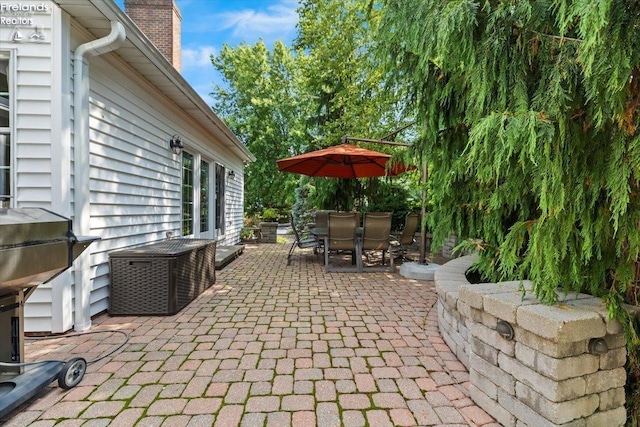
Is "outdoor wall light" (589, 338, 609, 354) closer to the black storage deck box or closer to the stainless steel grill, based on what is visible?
the stainless steel grill

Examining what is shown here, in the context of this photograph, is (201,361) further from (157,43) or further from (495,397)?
(157,43)

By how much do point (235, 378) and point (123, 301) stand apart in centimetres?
191

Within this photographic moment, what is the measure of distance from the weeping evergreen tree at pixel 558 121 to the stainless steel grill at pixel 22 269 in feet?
7.73

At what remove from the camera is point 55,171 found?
266cm

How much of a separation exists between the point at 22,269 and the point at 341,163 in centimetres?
485

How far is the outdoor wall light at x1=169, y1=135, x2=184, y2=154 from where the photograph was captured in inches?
193

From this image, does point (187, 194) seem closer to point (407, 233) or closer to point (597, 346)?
point (407, 233)

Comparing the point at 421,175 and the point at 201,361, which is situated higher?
the point at 421,175

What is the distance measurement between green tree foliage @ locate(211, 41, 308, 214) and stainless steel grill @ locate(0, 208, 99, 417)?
16.1m

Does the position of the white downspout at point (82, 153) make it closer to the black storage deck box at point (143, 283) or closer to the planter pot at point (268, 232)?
the black storage deck box at point (143, 283)

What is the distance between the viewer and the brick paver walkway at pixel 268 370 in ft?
5.55

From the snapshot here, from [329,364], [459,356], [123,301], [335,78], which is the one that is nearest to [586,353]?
[459,356]

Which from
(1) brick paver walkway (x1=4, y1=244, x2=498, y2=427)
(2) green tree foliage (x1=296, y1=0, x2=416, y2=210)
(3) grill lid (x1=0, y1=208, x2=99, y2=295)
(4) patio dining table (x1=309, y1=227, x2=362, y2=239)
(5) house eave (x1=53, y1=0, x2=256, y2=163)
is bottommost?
(1) brick paver walkway (x1=4, y1=244, x2=498, y2=427)

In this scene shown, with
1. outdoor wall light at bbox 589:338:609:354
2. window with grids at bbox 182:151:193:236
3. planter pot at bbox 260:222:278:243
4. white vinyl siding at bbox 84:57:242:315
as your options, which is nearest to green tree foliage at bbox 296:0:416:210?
planter pot at bbox 260:222:278:243
